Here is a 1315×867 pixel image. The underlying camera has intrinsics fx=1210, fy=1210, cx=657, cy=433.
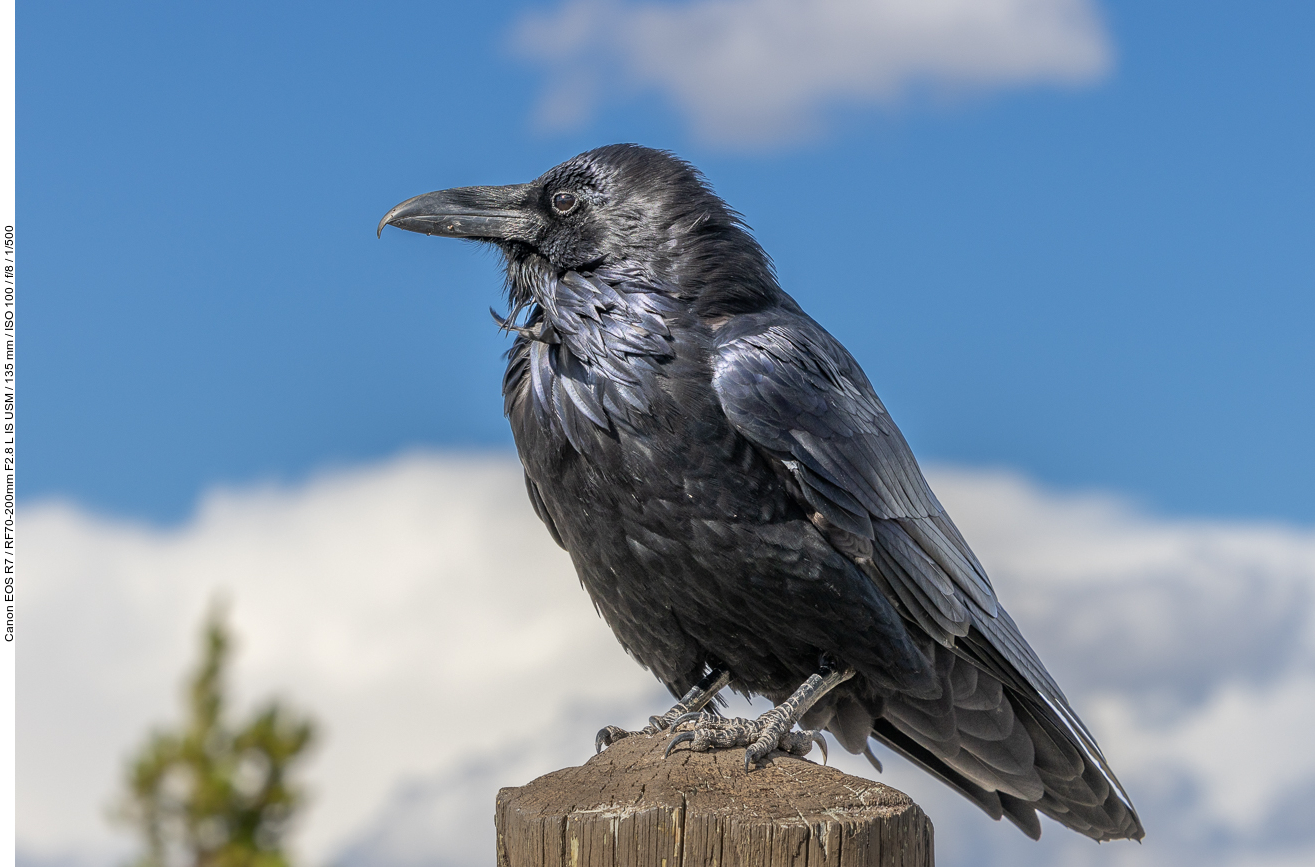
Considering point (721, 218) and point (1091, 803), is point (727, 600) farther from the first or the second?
point (1091, 803)

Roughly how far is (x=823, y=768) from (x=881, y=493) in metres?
1.13

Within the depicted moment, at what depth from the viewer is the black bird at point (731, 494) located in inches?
168

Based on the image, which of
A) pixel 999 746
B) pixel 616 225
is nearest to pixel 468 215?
pixel 616 225

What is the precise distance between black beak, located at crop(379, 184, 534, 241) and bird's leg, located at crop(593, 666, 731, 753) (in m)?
1.92

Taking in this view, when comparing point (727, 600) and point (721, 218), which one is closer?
point (727, 600)

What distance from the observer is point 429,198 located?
4.91 meters

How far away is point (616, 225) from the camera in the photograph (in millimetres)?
4699

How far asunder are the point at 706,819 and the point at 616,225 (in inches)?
91.2

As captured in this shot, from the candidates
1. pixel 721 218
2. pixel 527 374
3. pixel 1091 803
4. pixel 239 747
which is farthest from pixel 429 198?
pixel 239 747

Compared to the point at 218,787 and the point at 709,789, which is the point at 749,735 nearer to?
the point at 709,789

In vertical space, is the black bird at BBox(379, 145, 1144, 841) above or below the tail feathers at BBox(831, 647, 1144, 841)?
above

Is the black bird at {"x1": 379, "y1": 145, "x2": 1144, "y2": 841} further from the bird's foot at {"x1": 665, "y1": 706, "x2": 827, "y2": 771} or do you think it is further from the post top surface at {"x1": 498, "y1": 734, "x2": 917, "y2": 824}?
the post top surface at {"x1": 498, "y1": 734, "x2": 917, "y2": 824}

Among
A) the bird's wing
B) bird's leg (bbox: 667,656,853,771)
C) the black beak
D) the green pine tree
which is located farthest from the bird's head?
the green pine tree

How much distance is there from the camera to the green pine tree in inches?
576
